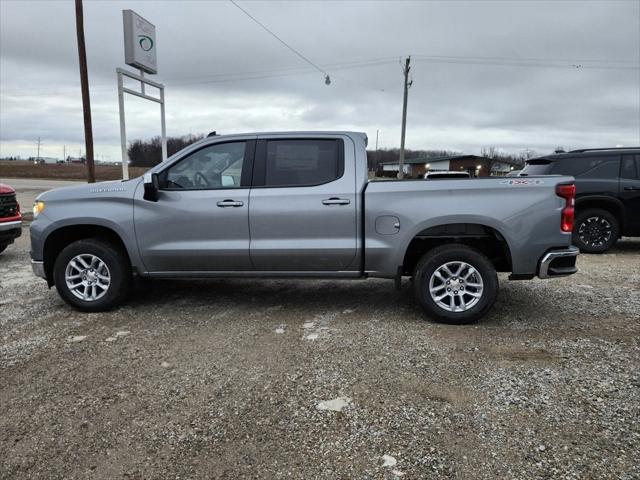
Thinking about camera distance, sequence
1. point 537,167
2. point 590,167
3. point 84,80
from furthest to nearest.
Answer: point 84,80 < point 537,167 < point 590,167

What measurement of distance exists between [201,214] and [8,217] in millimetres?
5140

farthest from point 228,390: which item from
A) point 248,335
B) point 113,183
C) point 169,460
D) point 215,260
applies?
point 113,183

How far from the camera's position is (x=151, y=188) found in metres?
4.88

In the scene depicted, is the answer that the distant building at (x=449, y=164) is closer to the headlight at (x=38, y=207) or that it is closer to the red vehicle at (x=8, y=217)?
the red vehicle at (x=8, y=217)

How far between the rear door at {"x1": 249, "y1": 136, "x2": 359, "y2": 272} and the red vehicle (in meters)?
5.50

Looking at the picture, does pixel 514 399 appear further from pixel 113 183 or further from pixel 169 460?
pixel 113 183

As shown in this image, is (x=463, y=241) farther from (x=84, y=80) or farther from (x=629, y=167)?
(x=84, y=80)

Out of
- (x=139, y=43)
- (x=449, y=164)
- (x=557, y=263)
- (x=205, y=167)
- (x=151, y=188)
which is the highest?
(x=139, y=43)

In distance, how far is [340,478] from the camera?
2.43 metres

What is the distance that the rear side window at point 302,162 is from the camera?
486 cm

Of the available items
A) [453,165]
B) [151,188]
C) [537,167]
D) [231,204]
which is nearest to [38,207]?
[151,188]

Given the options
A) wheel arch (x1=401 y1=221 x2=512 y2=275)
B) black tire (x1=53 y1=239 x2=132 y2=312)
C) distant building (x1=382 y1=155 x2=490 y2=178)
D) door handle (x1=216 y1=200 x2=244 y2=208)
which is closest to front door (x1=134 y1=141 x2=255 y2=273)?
door handle (x1=216 y1=200 x2=244 y2=208)

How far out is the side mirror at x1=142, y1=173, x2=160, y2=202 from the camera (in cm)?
487

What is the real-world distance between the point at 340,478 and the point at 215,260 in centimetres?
296
